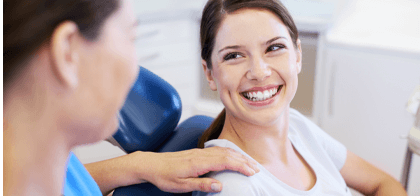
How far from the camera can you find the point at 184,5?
8.63ft

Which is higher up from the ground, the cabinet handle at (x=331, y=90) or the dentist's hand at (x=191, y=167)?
the dentist's hand at (x=191, y=167)

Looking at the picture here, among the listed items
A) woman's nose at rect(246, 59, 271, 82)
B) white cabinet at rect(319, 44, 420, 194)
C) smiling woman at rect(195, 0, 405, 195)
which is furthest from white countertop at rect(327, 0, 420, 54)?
woman's nose at rect(246, 59, 271, 82)

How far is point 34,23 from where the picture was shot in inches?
13.8

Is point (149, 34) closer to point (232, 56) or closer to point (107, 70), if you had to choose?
point (232, 56)

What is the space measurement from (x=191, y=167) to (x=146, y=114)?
9.9 inches

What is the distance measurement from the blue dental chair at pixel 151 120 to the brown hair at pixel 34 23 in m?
0.65

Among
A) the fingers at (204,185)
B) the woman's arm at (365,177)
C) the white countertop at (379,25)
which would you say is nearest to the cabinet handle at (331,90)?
the white countertop at (379,25)

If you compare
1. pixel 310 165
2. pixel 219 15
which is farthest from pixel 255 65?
pixel 310 165

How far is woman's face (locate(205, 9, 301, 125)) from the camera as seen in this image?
35.6 inches

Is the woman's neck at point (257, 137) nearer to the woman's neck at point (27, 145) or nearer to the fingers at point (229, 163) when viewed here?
the fingers at point (229, 163)

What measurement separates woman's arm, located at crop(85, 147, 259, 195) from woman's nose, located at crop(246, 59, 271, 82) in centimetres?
19

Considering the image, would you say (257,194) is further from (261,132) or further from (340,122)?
(340,122)

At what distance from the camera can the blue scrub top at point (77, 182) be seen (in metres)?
0.81

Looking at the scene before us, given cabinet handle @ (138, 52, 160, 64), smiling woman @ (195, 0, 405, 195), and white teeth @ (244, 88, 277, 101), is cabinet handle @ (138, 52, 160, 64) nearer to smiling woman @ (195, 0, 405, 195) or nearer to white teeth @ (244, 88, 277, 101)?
smiling woman @ (195, 0, 405, 195)
